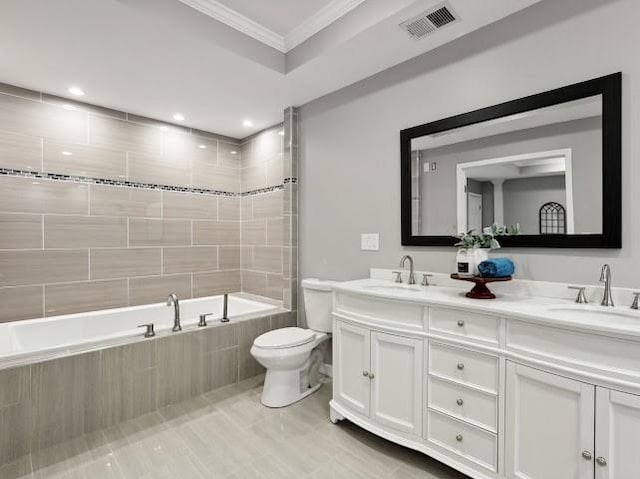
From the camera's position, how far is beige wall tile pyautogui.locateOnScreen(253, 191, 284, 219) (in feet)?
11.4

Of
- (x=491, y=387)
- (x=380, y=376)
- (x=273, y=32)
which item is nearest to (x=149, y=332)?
(x=380, y=376)

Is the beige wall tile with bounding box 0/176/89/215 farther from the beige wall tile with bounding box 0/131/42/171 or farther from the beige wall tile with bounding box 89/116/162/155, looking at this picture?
the beige wall tile with bounding box 89/116/162/155

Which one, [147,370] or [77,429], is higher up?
[147,370]

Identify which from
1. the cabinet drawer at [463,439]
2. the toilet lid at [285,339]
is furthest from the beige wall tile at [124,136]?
the cabinet drawer at [463,439]

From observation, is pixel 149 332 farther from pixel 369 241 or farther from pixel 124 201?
pixel 369 241

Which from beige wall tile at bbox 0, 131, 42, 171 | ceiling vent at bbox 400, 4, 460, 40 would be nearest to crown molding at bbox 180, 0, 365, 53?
ceiling vent at bbox 400, 4, 460, 40

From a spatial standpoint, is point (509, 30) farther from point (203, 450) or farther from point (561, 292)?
point (203, 450)

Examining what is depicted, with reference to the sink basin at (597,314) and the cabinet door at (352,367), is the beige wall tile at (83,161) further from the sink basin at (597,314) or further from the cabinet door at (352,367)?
the sink basin at (597,314)

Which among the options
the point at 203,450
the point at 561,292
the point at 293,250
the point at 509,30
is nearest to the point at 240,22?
the point at 509,30

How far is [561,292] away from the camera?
5.60 ft

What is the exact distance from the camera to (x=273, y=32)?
238 centimetres

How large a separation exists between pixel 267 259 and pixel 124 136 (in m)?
1.79

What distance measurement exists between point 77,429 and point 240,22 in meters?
2.77

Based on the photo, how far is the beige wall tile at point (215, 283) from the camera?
366 centimetres
